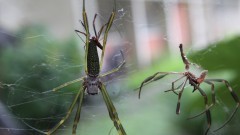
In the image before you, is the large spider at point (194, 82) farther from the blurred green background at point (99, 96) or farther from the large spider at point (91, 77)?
the large spider at point (91, 77)

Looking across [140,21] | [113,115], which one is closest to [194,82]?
[113,115]

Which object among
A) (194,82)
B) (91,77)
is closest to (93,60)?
(91,77)

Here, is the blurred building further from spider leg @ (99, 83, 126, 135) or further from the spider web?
spider leg @ (99, 83, 126, 135)

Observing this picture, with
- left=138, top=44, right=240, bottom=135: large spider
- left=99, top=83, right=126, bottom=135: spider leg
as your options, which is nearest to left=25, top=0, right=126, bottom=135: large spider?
left=99, top=83, right=126, bottom=135: spider leg

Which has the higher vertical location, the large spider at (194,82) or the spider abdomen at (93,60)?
the spider abdomen at (93,60)

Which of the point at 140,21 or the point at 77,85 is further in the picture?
the point at 140,21

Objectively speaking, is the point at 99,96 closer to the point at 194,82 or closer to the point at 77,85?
the point at 77,85

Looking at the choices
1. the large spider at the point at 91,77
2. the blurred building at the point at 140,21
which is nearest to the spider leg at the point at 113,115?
the large spider at the point at 91,77

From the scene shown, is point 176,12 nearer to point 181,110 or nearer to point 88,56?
point 181,110

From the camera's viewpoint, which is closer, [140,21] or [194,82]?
[194,82]

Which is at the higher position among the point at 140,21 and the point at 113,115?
the point at 140,21

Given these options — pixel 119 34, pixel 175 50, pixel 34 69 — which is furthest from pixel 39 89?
pixel 175 50
